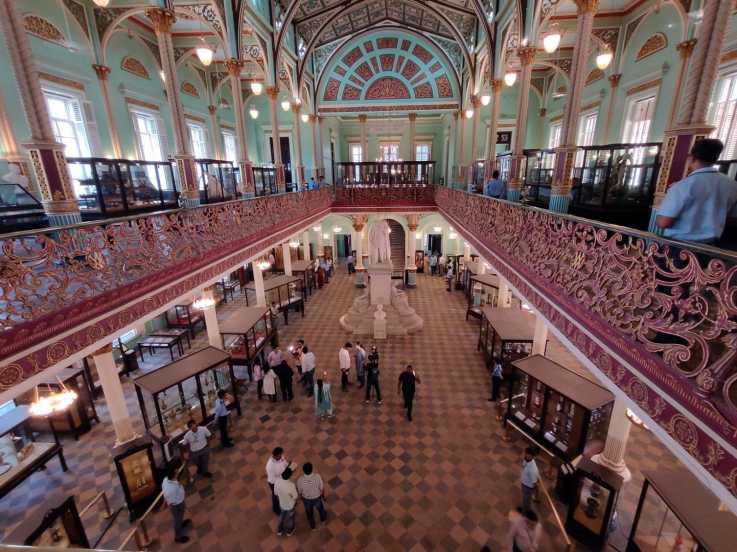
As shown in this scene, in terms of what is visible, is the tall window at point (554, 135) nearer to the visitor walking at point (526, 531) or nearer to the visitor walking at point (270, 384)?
the visitor walking at point (270, 384)

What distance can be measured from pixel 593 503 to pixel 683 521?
120 centimetres

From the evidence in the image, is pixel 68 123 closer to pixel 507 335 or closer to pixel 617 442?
pixel 507 335

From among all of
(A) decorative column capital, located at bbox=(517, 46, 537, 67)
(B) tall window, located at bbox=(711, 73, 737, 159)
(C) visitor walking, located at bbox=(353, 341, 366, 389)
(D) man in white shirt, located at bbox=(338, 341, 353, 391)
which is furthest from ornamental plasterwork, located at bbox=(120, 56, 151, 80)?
(B) tall window, located at bbox=(711, 73, 737, 159)

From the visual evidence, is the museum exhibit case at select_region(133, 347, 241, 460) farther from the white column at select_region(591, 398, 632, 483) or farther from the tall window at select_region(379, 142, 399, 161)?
the tall window at select_region(379, 142, 399, 161)

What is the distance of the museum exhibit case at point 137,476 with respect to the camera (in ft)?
18.7

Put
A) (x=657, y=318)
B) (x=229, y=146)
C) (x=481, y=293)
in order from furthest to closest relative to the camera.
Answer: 1. (x=229, y=146)
2. (x=481, y=293)
3. (x=657, y=318)

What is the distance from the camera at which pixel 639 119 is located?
11.3 m

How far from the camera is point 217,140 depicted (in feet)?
57.2

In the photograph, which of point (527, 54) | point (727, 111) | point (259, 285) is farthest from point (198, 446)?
point (727, 111)

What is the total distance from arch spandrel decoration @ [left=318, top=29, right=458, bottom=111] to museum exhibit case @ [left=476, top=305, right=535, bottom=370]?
1225cm

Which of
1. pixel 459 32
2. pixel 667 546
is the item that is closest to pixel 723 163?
pixel 667 546

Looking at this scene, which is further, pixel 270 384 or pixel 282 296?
pixel 282 296

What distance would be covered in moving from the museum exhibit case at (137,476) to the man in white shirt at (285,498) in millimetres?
2637

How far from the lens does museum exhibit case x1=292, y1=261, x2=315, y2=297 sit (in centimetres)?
1647
